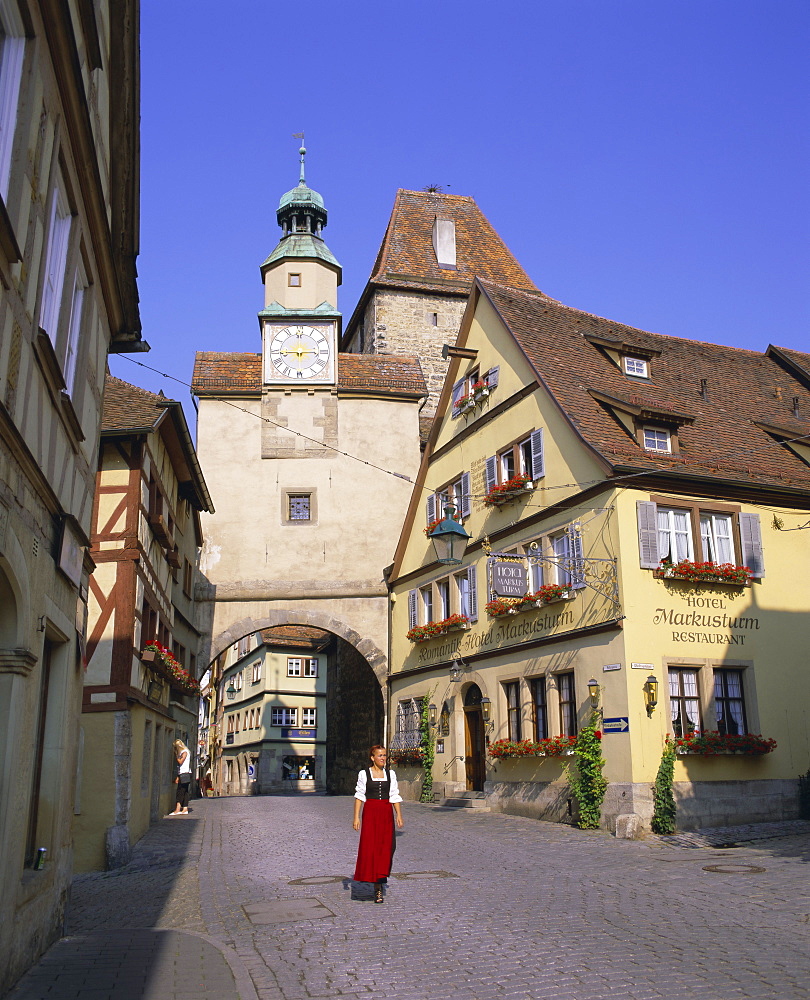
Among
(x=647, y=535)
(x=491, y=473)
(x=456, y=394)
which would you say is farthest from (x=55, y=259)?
(x=456, y=394)

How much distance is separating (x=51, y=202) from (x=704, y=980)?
645 centimetres

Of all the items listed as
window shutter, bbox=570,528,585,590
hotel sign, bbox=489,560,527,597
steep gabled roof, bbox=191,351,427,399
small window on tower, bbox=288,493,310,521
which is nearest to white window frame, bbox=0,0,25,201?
window shutter, bbox=570,528,585,590

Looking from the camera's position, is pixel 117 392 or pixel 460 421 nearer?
pixel 117 392

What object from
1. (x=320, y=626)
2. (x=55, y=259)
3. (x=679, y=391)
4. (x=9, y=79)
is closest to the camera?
(x=9, y=79)

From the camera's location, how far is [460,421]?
23016 millimetres

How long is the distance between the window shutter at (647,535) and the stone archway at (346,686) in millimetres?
11785

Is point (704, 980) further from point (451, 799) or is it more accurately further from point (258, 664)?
point (258, 664)

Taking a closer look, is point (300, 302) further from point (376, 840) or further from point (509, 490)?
point (376, 840)

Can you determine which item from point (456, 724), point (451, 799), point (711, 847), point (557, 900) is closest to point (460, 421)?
point (456, 724)

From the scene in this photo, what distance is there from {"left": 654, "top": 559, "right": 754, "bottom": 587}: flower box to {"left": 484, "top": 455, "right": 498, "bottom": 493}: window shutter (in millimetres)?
5250

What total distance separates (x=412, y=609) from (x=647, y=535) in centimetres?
945

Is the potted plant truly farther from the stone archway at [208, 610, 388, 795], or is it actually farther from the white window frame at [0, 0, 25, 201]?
the white window frame at [0, 0, 25, 201]

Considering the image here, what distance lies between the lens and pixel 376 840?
909cm

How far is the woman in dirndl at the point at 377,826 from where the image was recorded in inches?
357
